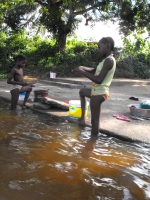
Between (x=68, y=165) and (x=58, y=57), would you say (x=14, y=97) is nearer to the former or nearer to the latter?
(x=68, y=165)

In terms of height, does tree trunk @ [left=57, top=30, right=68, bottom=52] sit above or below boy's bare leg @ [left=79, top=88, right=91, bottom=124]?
above

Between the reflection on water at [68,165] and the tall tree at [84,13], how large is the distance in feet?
42.1

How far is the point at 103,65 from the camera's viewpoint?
3963 mm

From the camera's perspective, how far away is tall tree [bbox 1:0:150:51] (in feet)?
53.6

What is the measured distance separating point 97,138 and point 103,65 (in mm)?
1180

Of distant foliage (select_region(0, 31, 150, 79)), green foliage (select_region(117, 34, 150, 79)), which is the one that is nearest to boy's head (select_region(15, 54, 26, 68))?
distant foliage (select_region(0, 31, 150, 79))

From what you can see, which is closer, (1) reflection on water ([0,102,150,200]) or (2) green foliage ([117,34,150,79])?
(1) reflection on water ([0,102,150,200])

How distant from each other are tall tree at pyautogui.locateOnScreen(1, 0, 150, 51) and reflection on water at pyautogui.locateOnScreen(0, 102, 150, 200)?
42.1 feet

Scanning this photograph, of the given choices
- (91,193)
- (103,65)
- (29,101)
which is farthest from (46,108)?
(91,193)

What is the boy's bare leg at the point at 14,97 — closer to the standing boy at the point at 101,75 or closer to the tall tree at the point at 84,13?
the standing boy at the point at 101,75

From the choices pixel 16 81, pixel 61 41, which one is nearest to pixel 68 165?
pixel 16 81

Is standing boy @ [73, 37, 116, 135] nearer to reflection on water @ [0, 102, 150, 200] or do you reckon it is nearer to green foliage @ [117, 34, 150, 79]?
reflection on water @ [0, 102, 150, 200]

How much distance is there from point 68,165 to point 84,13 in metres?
15.6

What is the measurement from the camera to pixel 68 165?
3084 mm
